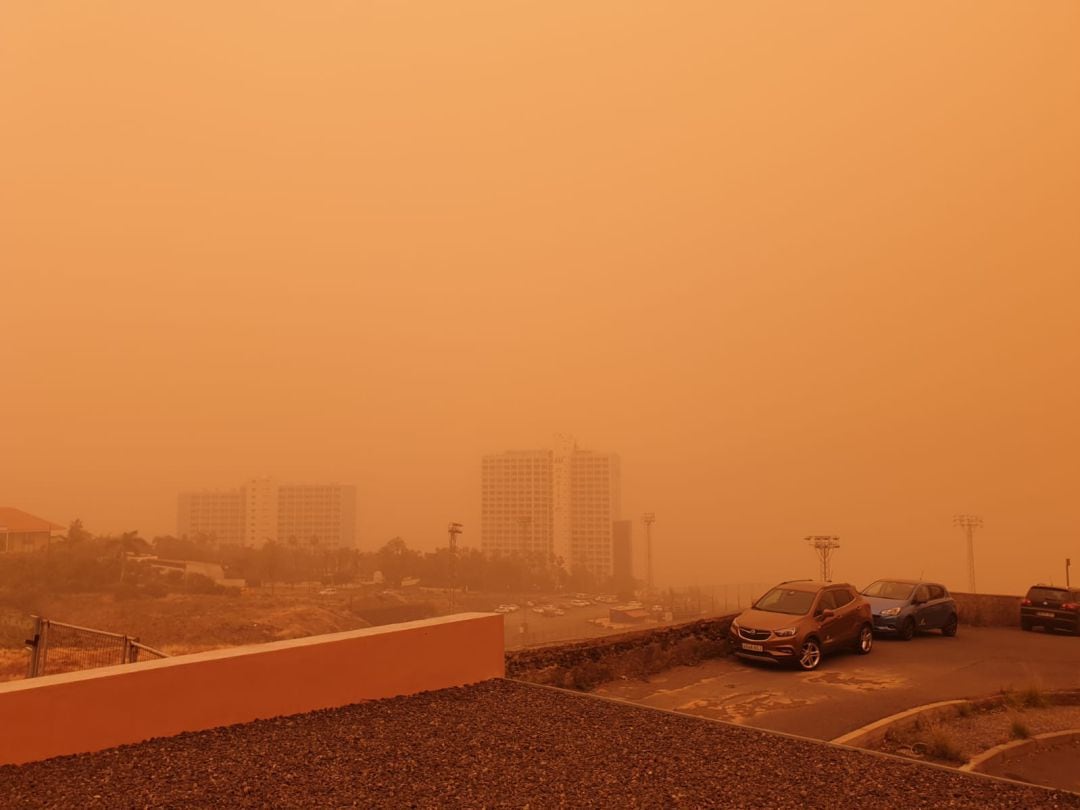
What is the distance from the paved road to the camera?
11.0 m

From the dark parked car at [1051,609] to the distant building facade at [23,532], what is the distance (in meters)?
135

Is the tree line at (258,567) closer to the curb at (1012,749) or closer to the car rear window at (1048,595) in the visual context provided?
the car rear window at (1048,595)

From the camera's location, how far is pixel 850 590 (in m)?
16.8

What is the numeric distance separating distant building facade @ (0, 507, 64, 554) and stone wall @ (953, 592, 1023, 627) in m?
133

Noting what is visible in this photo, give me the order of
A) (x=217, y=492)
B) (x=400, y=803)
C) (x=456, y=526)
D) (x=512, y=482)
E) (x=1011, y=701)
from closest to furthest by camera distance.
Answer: (x=400, y=803) < (x=1011, y=701) < (x=456, y=526) < (x=512, y=482) < (x=217, y=492)

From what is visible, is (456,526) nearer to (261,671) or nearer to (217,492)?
(261,671)

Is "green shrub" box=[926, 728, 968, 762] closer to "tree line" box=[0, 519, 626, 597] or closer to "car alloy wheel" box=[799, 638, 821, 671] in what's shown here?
"car alloy wheel" box=[799, 638, 821, 671]

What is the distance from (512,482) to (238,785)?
439ft

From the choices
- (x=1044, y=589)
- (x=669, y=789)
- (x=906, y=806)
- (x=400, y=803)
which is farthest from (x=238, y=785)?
(x=1044, y=589)

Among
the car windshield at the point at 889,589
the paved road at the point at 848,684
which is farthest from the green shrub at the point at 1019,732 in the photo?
the car windshield at the point at 889,589

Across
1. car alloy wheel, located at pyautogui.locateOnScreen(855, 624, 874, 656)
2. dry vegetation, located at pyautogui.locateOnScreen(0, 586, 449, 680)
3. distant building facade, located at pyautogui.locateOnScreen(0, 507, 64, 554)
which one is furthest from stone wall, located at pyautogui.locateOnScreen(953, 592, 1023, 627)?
distant building facade, located at pyautogui.locateOnScreen(0, 507, 64, 554)

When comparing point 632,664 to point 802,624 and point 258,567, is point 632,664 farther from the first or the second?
point 258,567

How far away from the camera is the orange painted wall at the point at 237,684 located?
6.74m

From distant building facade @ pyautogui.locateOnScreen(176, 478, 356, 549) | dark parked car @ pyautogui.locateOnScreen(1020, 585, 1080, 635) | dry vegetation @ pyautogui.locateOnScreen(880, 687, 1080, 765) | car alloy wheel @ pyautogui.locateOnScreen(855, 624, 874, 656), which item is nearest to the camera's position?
dry vegetation @ pyautogui.locateOnScreen(880, 687, 1080, 765)
